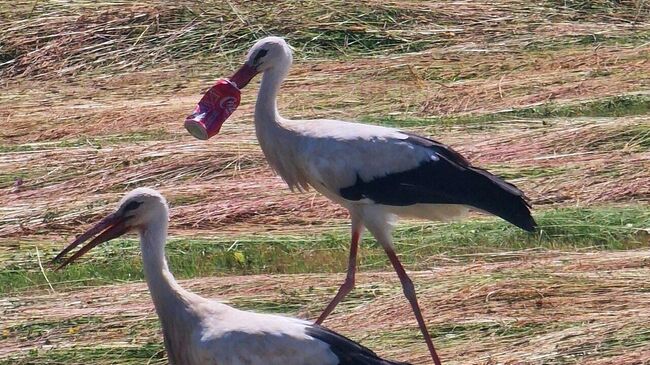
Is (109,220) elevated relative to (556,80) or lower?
elevated

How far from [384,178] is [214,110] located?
101 cm

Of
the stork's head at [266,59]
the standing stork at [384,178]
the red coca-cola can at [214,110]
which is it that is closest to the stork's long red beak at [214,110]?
the red coca-cola can at [214,110]

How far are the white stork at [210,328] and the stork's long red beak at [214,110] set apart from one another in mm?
1614

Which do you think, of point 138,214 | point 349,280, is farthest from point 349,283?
point 138,214

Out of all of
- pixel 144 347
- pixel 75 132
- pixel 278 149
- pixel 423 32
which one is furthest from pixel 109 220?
pixel 423 32

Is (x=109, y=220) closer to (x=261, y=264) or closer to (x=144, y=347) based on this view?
(x=144, y=347)

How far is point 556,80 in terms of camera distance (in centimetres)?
1210

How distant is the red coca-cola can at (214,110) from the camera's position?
25.0 ft

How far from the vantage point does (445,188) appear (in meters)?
7.29

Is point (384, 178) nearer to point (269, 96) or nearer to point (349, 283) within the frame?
point (349, 283)

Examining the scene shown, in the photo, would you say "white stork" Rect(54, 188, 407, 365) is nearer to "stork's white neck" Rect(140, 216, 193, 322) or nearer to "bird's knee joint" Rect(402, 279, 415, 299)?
"stork's white neck" Rect(140, 216, 193, 322)

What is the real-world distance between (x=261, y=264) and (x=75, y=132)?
336cm

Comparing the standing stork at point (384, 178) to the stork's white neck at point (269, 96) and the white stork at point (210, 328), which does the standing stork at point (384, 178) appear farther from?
the white stork at point (210, 328)

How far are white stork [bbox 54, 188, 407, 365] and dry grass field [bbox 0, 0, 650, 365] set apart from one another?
1.16 meters
